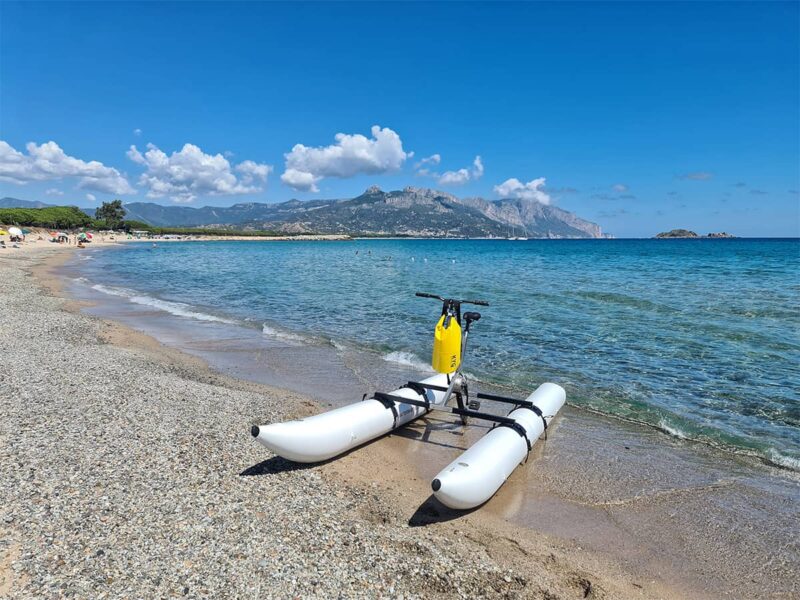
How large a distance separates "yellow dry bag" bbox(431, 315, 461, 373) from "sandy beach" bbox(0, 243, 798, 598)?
1.76 m

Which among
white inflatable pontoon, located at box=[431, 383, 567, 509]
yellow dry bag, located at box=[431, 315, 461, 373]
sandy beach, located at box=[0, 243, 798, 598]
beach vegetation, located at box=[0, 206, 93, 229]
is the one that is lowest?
sandy beach, located at box=[0, 243, 798, 598]

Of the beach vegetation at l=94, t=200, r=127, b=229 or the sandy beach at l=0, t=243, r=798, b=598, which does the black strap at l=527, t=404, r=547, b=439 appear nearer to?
the sandy beach at l=0, t=243, r=798, b=598

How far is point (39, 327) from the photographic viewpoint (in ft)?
51.5

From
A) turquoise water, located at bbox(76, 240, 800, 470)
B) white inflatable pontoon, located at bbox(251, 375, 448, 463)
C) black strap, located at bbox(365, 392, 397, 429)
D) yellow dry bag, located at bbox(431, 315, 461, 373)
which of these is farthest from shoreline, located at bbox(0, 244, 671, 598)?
turquoise water, located at bbox(76, 240, 800, 470)

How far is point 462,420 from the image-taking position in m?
9.29

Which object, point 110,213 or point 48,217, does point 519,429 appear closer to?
point 48,217

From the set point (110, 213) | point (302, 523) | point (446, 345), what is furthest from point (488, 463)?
point (110, 213)

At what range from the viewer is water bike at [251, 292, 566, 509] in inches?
234

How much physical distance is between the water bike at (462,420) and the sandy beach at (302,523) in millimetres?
366

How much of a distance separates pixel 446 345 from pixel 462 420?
2.26 meters

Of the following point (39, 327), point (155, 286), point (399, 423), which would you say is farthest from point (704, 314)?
point (155, 286)

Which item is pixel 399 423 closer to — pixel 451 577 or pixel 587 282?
pixel 451 577

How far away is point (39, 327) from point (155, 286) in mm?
19339

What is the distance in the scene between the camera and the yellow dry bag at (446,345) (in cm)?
781
